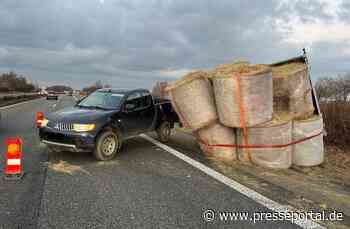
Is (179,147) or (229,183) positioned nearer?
(229,183)

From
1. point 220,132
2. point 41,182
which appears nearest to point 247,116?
point 220,132

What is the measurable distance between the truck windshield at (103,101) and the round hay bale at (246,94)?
8.99 feet

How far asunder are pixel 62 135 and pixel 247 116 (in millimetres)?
4086

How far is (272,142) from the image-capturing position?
730cm

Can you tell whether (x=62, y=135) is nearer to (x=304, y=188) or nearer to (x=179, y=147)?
(x=179, y=147)

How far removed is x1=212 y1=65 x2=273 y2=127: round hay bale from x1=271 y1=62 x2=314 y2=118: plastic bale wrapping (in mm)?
584

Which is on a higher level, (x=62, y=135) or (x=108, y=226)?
(x=62, y=135)

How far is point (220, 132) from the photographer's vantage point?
7.83 metres

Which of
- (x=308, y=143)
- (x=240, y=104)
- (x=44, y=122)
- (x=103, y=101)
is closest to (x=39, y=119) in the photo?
(x=44, y=122)

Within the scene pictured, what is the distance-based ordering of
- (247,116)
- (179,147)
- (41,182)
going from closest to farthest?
(41,182) → (247,116) → (179,147)

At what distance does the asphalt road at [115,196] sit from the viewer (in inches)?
166

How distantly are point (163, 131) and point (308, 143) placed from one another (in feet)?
14.2

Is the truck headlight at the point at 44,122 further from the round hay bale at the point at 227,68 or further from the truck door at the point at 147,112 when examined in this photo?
the round hay bale at the point at 227,68

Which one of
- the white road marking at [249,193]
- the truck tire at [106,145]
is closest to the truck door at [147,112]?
the truck tire at [106,145]
